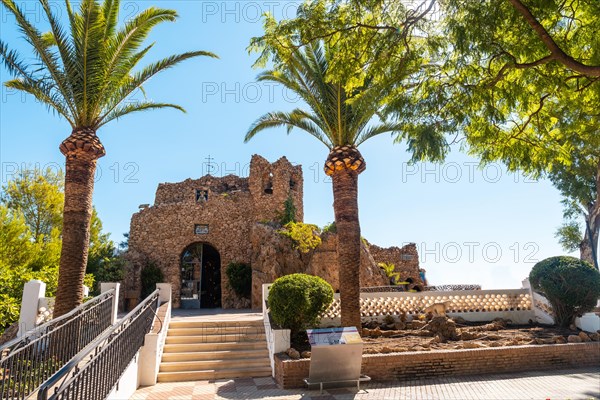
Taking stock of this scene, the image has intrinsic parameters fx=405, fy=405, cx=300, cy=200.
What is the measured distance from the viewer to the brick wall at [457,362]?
8.18m

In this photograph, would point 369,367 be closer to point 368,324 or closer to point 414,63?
point 368,324

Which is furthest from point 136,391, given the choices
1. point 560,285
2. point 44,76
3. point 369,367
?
point 560,285

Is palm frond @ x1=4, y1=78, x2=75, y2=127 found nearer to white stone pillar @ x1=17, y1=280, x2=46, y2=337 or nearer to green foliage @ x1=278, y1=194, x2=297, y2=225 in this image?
white stone pillar @ x1=17, y1=280, x2=46, y2=337

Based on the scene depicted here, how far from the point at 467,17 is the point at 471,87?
4.90ft

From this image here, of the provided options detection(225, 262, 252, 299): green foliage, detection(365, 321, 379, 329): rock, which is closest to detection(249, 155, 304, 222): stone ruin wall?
detection(225, 262, 252, 299): green foliage

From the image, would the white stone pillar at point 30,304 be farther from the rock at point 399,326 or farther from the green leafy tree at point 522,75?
the green leafy tree at point 522,75


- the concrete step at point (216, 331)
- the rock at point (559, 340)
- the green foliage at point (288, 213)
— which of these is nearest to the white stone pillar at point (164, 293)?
the concrete step at point (216, 331)

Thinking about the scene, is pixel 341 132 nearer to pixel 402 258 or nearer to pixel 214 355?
pixel 214 355

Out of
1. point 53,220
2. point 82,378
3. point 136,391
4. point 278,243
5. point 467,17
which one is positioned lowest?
point 136,391

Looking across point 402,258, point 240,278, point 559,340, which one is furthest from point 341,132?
point 402,258

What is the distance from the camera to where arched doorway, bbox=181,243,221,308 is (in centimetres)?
2339

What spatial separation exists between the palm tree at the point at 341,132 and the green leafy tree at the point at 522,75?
2533mm

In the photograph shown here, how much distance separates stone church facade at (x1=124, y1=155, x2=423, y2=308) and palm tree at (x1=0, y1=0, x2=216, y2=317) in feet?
39.6

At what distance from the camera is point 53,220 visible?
26.1 m
